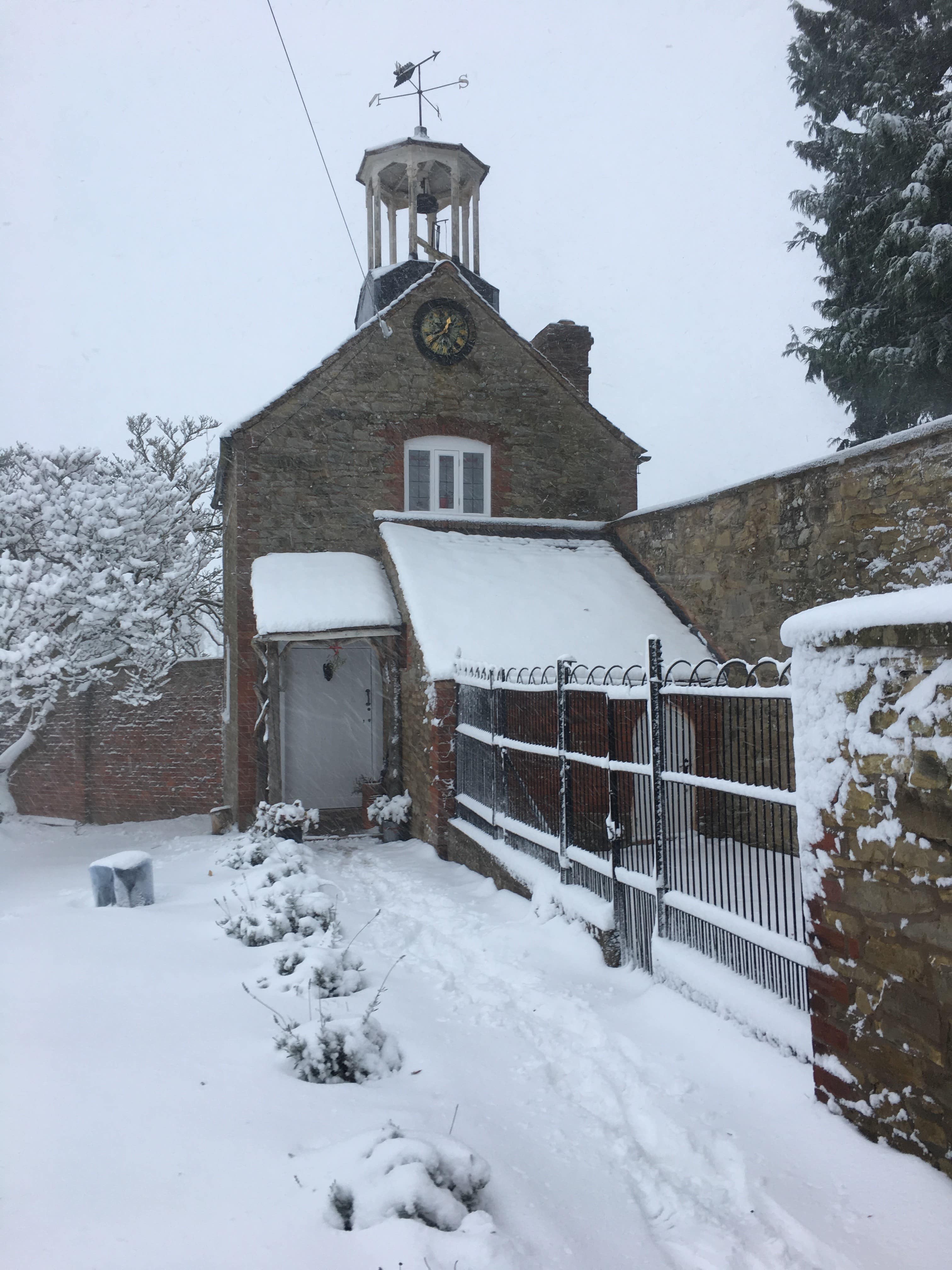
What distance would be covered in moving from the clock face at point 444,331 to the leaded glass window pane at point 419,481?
1440mm

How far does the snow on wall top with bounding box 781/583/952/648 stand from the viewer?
2.71 meters

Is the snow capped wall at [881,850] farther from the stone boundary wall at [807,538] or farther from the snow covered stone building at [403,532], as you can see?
the snow covered stone building at [403,532]

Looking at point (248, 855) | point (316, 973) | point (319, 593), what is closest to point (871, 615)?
point (316, 973)

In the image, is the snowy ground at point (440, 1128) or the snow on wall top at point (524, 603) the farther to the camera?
the snow on wall top at point (524, 603)

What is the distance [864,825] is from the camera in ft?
9.92

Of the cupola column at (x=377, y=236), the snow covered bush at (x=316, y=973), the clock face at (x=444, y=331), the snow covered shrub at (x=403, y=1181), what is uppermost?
the cupola column at (x=377, y=236)

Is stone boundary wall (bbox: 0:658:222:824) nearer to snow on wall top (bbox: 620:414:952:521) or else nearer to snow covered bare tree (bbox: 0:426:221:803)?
snow covered bare tree (bbox: 0:426:221:803)

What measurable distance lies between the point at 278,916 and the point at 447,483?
8.32 metres

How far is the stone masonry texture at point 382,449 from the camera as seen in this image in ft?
37.4

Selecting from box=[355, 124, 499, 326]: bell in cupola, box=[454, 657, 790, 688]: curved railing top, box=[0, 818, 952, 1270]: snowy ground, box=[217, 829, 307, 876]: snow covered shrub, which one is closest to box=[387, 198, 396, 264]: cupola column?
box=[355, 124, 499, 326]: bell in cupola

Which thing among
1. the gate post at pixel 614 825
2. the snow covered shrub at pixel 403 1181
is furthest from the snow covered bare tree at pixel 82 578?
the snow covered shrub at pixel 403 1181

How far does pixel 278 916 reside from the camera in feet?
17.0

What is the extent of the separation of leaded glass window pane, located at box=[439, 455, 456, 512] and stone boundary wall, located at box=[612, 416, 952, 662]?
3065 mm

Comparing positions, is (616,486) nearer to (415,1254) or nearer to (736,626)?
(736,626)
